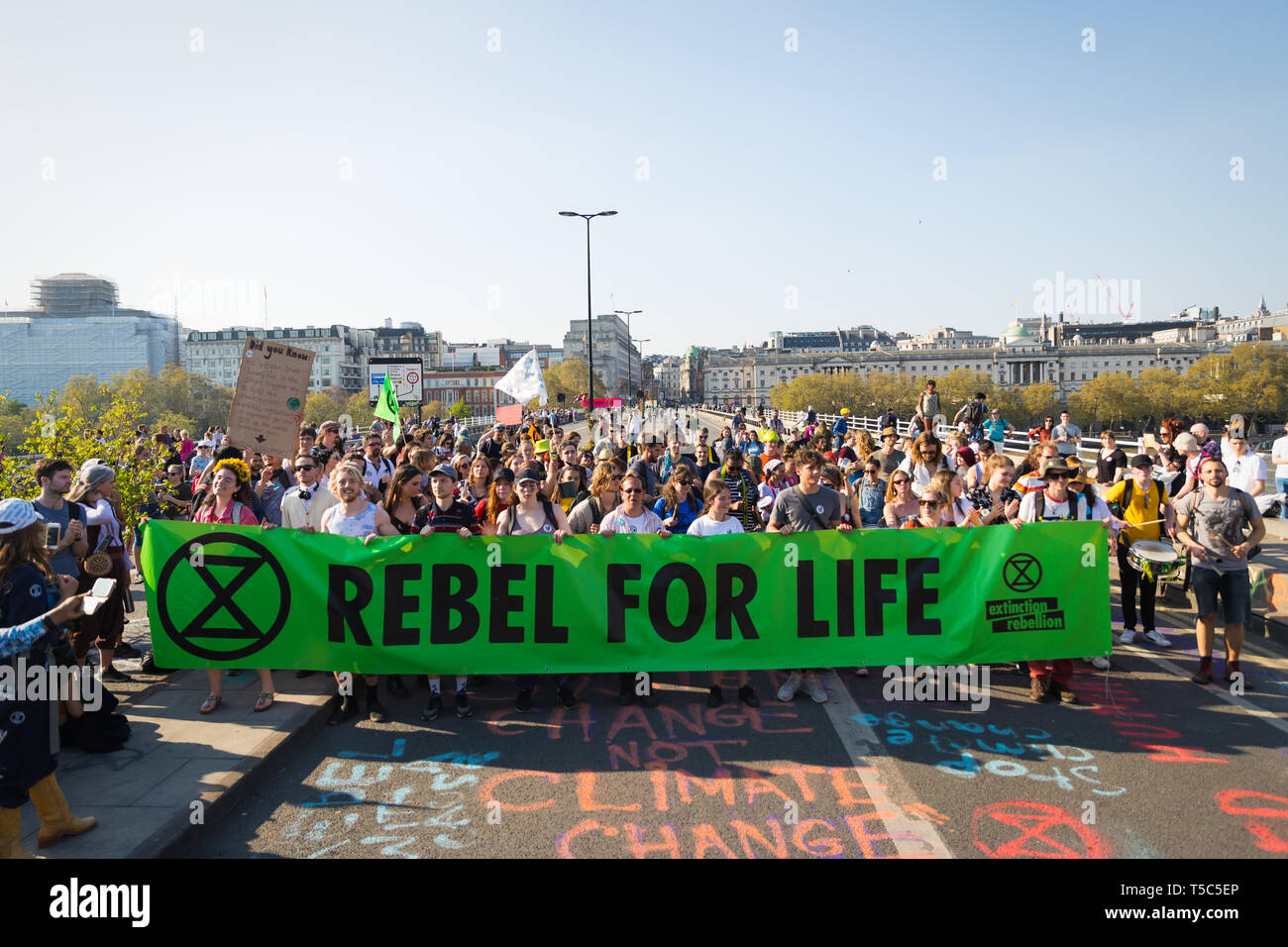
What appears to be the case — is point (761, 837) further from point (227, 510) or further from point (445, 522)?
point (227, 510)

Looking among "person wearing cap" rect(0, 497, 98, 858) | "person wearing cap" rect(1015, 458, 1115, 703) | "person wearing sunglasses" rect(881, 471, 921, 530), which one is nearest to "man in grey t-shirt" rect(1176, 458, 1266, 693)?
"person wearing cap" rect(1015, 458, 1115, 703)

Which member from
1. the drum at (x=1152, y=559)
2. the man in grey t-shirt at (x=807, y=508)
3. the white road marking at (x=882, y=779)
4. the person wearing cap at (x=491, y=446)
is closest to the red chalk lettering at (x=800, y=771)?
the white road marking at (x=882, y=779)

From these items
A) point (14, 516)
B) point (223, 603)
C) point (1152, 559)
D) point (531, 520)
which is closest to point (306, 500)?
point (223, 603)

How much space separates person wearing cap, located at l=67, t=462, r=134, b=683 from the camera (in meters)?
6.12

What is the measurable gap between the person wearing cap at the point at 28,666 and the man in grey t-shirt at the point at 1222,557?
753 centimetres

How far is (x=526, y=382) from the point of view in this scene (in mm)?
19828

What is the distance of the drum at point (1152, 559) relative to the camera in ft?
22.6

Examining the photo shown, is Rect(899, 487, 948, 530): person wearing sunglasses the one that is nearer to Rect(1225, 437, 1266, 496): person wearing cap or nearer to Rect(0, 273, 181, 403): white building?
Rect(1225, 437, 1266, 496): person wearing cap

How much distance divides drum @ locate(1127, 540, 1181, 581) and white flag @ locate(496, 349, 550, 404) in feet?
47.1

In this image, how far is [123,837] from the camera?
4.08 m

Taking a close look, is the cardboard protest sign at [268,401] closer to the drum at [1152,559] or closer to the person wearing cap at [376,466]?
the person wearing cap at [376,466]

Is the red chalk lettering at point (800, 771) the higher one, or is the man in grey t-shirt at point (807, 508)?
the man in grey t-shirt at point (807, 508)

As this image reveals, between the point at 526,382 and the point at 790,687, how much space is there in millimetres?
14633

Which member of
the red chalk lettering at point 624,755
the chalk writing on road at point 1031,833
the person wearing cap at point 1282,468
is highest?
the person wearing cap at point 1282,468
